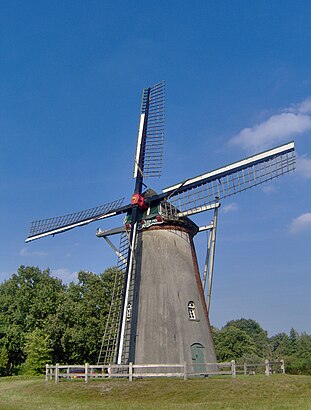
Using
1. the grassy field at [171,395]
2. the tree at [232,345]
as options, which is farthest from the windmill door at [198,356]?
the tree at [232,345]

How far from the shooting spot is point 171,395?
16.5 m

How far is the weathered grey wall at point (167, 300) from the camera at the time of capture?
71.4 feet

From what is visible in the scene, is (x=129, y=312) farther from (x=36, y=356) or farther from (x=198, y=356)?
(x=36, y=356)

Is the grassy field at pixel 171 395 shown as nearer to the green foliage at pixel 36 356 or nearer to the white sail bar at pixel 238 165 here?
the white sail bar at pixel 238 165

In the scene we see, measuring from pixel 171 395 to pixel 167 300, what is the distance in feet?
21.2

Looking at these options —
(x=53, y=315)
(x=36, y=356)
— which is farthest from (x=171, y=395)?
(x=53, y=315)

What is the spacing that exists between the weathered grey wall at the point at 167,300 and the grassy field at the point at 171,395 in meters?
3.52

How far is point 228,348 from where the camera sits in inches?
2576

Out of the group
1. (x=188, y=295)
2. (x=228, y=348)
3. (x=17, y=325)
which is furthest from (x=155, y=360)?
(x=228, y=348)

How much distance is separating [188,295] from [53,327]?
19.8m

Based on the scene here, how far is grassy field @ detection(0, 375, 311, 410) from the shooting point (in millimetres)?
14648

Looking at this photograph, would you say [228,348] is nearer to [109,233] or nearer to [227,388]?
[109,233]

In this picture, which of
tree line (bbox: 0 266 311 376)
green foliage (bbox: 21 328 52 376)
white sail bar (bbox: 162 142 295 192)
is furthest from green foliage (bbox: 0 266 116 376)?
white sail bar (bbox: 162 142 295 192)

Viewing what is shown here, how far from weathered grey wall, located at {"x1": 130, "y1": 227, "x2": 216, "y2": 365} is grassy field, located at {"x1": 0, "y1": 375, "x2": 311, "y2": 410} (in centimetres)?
352
